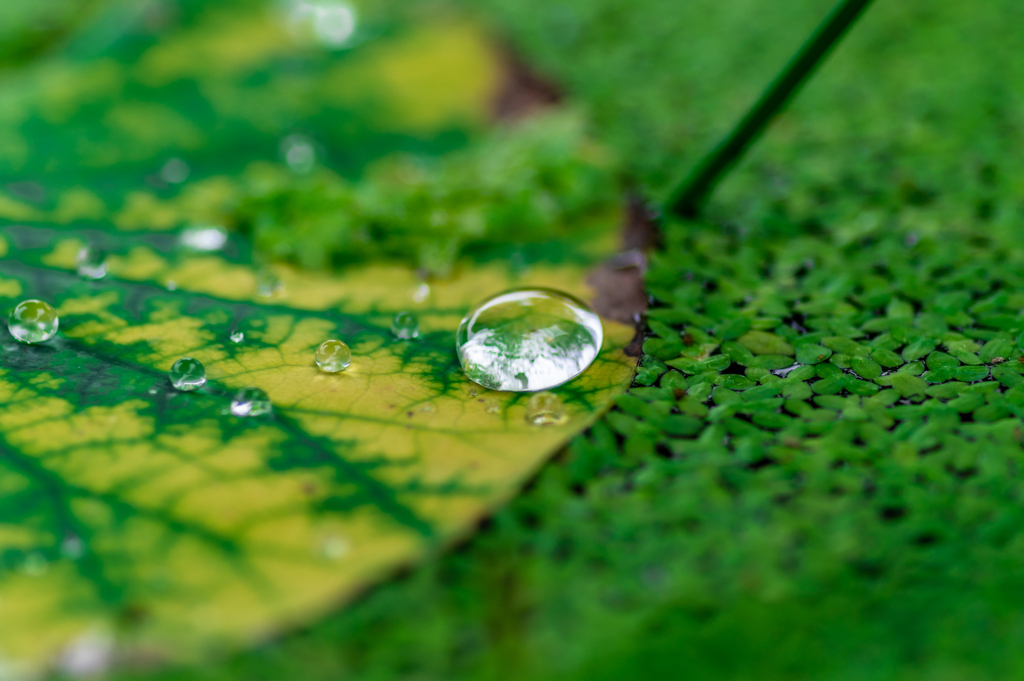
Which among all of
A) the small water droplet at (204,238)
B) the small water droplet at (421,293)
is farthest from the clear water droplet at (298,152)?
the small water droplet at (421,293)

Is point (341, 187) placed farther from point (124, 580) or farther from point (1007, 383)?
point (1007, 383)

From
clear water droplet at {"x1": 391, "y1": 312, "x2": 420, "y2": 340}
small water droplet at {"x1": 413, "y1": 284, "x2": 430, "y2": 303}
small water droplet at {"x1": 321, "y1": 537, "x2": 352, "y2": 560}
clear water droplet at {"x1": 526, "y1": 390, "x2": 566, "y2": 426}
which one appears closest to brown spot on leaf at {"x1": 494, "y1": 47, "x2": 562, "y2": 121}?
small water droplet at {"x1": 413, "y1": 284, "x2": 430, "y2": 303}

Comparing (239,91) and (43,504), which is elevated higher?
(239,91)

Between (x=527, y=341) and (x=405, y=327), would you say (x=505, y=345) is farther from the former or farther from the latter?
(x=405, y=327)

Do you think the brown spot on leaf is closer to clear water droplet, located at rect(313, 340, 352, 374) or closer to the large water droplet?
the large water droplet

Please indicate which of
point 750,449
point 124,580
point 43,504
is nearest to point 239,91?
point 43,504

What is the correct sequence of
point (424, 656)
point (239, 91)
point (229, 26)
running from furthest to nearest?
point (229, 26) → point (239, 91) → point (424, 656)

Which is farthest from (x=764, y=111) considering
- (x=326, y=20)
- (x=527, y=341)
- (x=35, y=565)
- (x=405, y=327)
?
(x=326, y=20)
